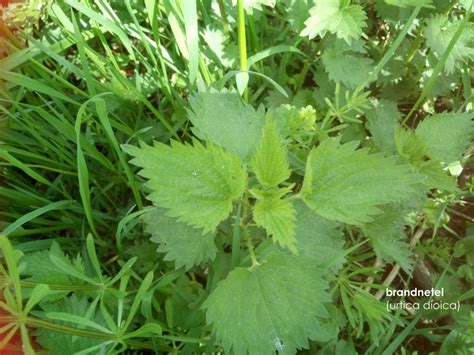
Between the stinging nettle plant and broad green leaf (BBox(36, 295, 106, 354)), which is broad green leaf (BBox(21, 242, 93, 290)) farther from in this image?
the stinging nettle plant

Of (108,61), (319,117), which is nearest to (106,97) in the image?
(108,61)

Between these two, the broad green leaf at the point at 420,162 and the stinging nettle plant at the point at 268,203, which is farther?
the broad green leaf at the point at 420,162

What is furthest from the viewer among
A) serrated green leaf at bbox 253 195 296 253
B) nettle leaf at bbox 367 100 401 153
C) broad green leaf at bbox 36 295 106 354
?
nettle leaf at bbox 367 100 401 153

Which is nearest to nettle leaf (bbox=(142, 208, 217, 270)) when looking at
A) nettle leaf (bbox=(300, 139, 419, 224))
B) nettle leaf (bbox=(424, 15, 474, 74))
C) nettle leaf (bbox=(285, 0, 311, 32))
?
nettle leaf (bbox=(300, 139, 419, 224))

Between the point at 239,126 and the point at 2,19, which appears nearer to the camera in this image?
the point at 239,126

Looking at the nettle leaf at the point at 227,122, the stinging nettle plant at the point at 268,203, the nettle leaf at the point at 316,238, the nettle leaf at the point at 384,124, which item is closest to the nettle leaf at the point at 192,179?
the stinging nettle plant at the point at 268,203

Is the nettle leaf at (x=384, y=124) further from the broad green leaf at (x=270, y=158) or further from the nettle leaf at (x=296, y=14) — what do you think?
the broad green leaf at (x=270, y=158)

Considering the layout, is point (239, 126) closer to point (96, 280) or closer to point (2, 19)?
point (96, 280)
